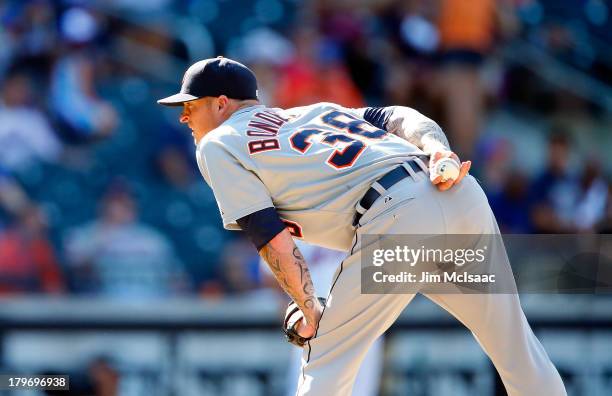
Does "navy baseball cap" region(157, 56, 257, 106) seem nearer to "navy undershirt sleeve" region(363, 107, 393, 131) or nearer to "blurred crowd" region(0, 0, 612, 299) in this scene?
"navy undershirt sleeve" region(363, 107, 393, 131)

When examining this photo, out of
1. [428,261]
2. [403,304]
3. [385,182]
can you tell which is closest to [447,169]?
[385,182]

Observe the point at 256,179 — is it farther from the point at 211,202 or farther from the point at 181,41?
the point at 181,41

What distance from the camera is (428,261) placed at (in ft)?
12.2

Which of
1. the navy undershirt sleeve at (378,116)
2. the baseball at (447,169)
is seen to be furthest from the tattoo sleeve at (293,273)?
the navy undershirt sleeve at (378,116)

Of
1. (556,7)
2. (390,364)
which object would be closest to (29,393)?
(390,364)

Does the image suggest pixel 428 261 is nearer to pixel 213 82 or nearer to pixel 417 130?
pixel 417 130

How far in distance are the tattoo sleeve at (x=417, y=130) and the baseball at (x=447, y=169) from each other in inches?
4.8

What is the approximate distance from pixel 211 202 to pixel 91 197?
3.02 ft

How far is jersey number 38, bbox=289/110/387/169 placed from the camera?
3.71 meters

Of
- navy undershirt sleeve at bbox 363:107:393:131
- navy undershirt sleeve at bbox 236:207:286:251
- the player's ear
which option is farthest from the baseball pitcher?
navy undershirt sleeve at bbox 363:107:393:131

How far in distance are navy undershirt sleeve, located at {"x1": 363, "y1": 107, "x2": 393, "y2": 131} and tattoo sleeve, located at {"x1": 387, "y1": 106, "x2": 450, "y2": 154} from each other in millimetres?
21

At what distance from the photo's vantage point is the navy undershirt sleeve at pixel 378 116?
4.11 meters

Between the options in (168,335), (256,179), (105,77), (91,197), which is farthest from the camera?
(105,77)

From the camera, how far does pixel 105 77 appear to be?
851cm
